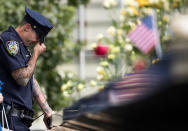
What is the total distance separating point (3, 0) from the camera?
6.08m

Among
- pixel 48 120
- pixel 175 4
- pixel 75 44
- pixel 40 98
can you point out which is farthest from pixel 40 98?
pixel 75 44

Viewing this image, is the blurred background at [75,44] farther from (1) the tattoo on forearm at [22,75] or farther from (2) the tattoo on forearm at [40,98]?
(1) the tattoo on forearm at [22,75]

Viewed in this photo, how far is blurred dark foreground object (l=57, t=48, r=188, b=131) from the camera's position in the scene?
4.03 ft

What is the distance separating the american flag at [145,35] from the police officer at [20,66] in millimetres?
2462

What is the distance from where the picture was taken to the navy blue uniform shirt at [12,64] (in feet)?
8.77

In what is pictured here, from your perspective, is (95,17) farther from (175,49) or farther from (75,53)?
(175,49)

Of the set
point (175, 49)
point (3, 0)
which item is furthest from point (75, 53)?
point (175, 49)

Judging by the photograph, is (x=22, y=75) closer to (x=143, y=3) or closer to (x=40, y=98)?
(x=40, y=98)

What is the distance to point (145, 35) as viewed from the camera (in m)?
5.35

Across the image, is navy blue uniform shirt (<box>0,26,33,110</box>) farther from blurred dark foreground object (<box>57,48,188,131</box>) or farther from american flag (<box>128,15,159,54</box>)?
american flag (<box>128,15,159,54</box>)

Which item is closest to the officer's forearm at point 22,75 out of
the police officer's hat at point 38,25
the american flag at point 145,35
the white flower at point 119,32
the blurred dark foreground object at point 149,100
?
the police officer's hat at point 38,25

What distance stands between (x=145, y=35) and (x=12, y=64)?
9.57 feet

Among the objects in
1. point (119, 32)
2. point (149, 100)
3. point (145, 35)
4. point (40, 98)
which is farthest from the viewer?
point (119, 32)

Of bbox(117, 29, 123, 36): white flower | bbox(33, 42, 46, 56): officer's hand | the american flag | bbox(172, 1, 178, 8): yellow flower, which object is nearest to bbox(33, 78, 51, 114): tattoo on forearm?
bbox(33, 42, 46, 56): officer's hand
